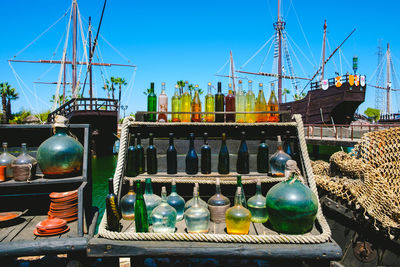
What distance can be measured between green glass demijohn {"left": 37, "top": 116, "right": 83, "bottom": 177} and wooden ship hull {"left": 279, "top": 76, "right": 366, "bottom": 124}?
20.5m

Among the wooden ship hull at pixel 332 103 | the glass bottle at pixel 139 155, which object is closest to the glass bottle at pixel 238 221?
the glass bottle at pixel 139 155

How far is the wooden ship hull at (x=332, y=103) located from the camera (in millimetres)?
21688

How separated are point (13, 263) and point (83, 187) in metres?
1.74

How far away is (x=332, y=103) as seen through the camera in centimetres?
2277

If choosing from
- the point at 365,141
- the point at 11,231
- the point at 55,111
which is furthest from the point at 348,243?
the point at 55,111

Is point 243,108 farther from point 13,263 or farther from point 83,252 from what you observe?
point 13,263

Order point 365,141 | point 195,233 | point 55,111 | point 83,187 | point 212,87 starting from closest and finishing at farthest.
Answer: point 195,233 → point 83,187 → point 212,87 → point 365,141 → point 55,111

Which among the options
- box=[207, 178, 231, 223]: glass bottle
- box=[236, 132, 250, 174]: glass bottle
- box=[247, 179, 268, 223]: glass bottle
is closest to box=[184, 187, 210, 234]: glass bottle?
box=[207, 178, 231, 223]: glass bottle

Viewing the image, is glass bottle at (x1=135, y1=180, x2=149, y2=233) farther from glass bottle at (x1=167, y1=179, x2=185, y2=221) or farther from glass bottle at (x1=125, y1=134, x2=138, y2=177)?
glass bottle at (x1=125, y1=134, x2=138, y2=177)

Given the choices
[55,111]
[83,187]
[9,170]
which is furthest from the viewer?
[55,111]

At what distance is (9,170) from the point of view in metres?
2.92

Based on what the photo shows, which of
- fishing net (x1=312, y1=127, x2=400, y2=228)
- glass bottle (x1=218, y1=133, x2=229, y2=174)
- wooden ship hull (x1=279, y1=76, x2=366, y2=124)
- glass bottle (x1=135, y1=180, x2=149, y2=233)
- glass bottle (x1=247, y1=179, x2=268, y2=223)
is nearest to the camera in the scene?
glass bottle (x1=135, y1=180, x2=149, y2=233)

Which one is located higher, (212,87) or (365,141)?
(212,87)

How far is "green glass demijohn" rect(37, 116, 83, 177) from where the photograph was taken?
110 inches
